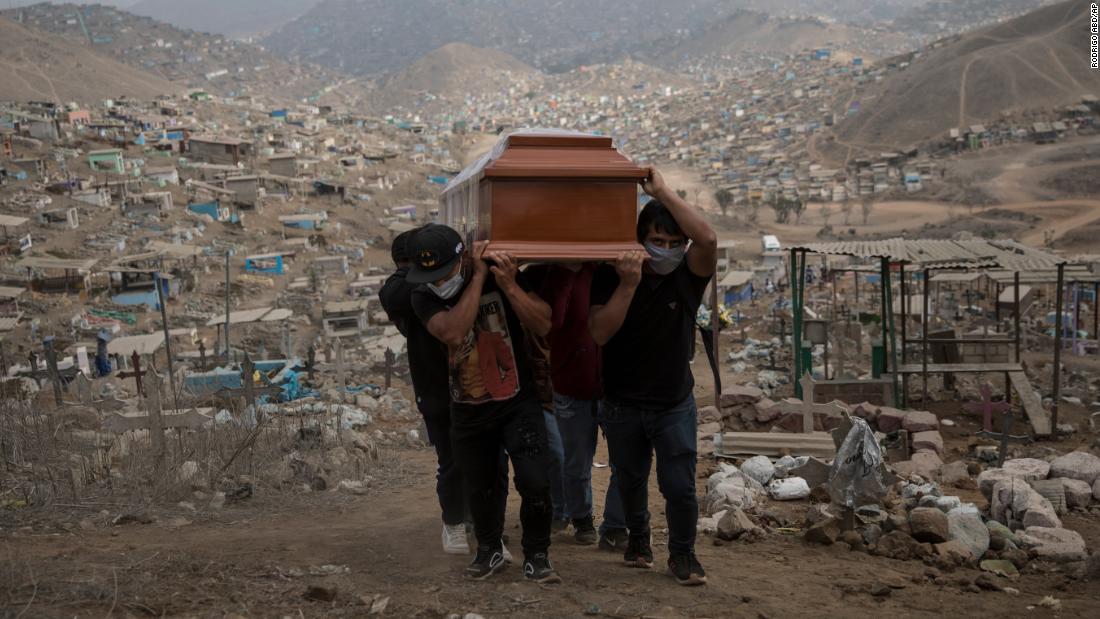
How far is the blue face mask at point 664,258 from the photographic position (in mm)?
4020

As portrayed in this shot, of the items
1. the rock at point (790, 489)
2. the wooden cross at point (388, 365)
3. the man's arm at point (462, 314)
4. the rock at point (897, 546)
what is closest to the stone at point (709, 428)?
the rock at point (790, 489)

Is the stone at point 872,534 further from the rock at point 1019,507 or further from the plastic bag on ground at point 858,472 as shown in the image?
the rock at point 1019,507

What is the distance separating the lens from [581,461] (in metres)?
4.88

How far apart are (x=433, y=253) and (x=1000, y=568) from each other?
128 inches

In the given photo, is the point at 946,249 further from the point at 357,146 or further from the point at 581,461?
the point at 357,146

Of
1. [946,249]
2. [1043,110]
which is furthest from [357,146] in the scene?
[946,249]

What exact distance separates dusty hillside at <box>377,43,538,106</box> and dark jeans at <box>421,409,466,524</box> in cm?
12654

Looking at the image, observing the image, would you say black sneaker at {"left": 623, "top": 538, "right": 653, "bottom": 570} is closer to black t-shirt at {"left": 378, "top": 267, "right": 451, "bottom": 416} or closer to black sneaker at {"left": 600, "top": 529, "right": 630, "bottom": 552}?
black sneaker at {"left": 600, "top": 529, "right": 630, "bottom": 552}

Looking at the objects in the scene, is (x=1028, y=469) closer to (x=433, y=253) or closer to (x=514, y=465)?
(x=514, y=465)

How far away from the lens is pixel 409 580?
423 cm

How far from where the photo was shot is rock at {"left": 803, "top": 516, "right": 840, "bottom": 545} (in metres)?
5.08

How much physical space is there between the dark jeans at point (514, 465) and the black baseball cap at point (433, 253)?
0.62 meters

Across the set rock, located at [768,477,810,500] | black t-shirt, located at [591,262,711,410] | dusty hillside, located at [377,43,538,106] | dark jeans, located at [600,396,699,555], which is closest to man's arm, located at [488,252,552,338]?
black t-shirt, located at [591,262,711,410]

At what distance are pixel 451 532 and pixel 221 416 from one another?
428cm
